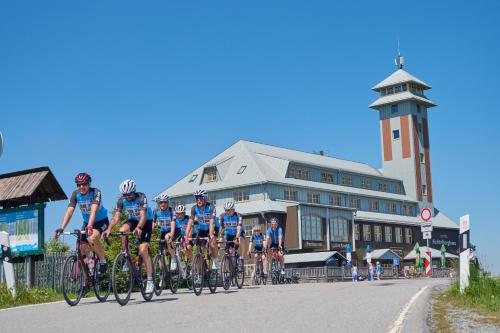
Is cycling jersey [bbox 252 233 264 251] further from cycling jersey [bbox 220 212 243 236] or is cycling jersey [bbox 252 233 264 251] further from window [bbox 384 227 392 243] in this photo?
window [bbox 384 227 392 243]

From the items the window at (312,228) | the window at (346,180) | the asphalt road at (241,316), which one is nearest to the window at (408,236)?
the window at (346,180)

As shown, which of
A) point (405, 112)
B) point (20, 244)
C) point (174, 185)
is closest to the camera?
point (20, 244)

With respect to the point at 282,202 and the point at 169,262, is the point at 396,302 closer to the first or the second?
the point at 169,262

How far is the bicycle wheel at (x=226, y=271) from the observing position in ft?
56.1

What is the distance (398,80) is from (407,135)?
7.99 meters

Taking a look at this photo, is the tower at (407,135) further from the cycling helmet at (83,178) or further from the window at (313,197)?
the cycling helmet at (83,178)

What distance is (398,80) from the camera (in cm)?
9056

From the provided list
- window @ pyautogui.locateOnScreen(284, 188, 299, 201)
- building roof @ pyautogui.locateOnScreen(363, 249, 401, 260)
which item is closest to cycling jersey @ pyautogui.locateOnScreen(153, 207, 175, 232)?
window @ pyautogui.locateOnScreen(284, 188, 299, 201)

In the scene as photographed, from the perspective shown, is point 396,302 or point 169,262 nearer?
point 396,302

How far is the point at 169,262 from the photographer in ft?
51.1

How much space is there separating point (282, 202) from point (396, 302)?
5427 centimetres

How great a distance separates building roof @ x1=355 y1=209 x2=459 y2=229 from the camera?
249 ft

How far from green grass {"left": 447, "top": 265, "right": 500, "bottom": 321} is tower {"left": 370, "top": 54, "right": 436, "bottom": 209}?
A: 75.0 m

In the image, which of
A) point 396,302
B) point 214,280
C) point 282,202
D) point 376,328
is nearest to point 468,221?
point 396,302
